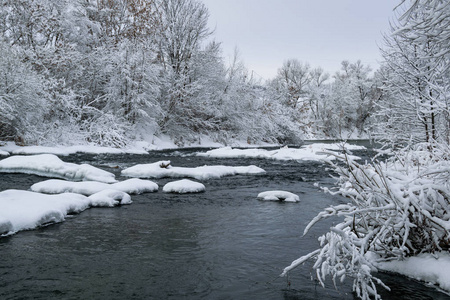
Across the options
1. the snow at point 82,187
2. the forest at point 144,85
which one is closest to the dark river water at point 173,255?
the snow at point 82,187

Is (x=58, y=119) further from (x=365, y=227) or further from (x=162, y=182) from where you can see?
(x=365, y=227)

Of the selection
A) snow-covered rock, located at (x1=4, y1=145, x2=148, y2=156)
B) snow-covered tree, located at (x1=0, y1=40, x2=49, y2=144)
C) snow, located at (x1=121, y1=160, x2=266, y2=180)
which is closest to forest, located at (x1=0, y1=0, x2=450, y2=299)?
snow-covered tree, located at (x1=0, y1=40, x2=49, y2=144)

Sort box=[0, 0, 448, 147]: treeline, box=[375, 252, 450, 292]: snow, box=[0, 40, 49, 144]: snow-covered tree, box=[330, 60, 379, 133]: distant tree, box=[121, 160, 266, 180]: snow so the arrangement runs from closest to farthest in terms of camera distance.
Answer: box=[375, 252, 450, 292]: snow
box=[121, 160, 266, 180]: snow
box=[0, 40, 49, 144]: snow-covered tree
box=[0, 0, 448, 147]: treeline
box=[330, 60, 379, 133]: distant tree

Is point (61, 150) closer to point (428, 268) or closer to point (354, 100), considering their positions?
point (428, 268)

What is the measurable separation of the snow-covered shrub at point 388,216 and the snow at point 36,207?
504 centimetres

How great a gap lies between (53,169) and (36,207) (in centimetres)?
531

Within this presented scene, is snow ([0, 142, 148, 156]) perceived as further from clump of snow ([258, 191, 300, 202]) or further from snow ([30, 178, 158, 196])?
clump of snow ([258, 191, 300, 202])

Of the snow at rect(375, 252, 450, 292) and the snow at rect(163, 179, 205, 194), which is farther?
the snow at rect(163, 179, 205, 194)

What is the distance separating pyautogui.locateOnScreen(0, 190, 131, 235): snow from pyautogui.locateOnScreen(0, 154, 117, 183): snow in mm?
2431

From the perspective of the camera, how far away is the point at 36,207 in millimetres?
6676

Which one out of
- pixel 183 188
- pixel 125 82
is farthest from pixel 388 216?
pixel 125 82

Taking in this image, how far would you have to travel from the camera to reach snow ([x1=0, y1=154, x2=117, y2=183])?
35.7 ft

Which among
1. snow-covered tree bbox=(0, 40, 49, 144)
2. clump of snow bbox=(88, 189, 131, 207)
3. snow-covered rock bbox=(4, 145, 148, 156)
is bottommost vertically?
clump of snow bbox=(88, 189, 131, 207)

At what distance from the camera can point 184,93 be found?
28.7 meters
